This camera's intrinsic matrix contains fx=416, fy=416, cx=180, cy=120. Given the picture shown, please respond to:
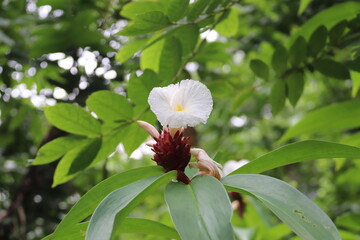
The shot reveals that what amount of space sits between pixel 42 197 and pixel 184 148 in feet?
3.27

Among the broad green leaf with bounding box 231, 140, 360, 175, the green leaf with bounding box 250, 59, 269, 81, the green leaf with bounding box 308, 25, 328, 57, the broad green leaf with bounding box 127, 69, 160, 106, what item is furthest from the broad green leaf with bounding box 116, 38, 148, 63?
the broad green leaf with bounding box 231, 140, 360, 175

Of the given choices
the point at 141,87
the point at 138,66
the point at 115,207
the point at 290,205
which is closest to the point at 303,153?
the point at 290,205

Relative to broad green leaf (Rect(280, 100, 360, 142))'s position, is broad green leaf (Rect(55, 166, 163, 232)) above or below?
above

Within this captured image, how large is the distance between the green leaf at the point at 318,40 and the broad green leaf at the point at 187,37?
26 centimetres

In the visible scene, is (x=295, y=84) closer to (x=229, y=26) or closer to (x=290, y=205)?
(x=229, y=26)

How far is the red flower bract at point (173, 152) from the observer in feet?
1.71

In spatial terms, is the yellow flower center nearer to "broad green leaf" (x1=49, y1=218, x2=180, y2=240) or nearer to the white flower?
the white flower

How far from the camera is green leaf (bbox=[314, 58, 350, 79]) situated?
909 millimetres

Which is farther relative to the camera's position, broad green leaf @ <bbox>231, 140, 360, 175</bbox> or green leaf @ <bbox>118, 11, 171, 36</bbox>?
green leaf @ <bbox>118, 11, 171, 36</bbox>

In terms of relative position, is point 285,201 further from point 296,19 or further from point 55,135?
point 296,19

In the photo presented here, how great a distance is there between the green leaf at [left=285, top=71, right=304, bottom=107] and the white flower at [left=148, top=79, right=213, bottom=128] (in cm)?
46

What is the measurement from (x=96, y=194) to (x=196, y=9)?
401 mm

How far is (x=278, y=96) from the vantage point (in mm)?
943

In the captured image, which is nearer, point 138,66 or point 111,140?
point 111,140
